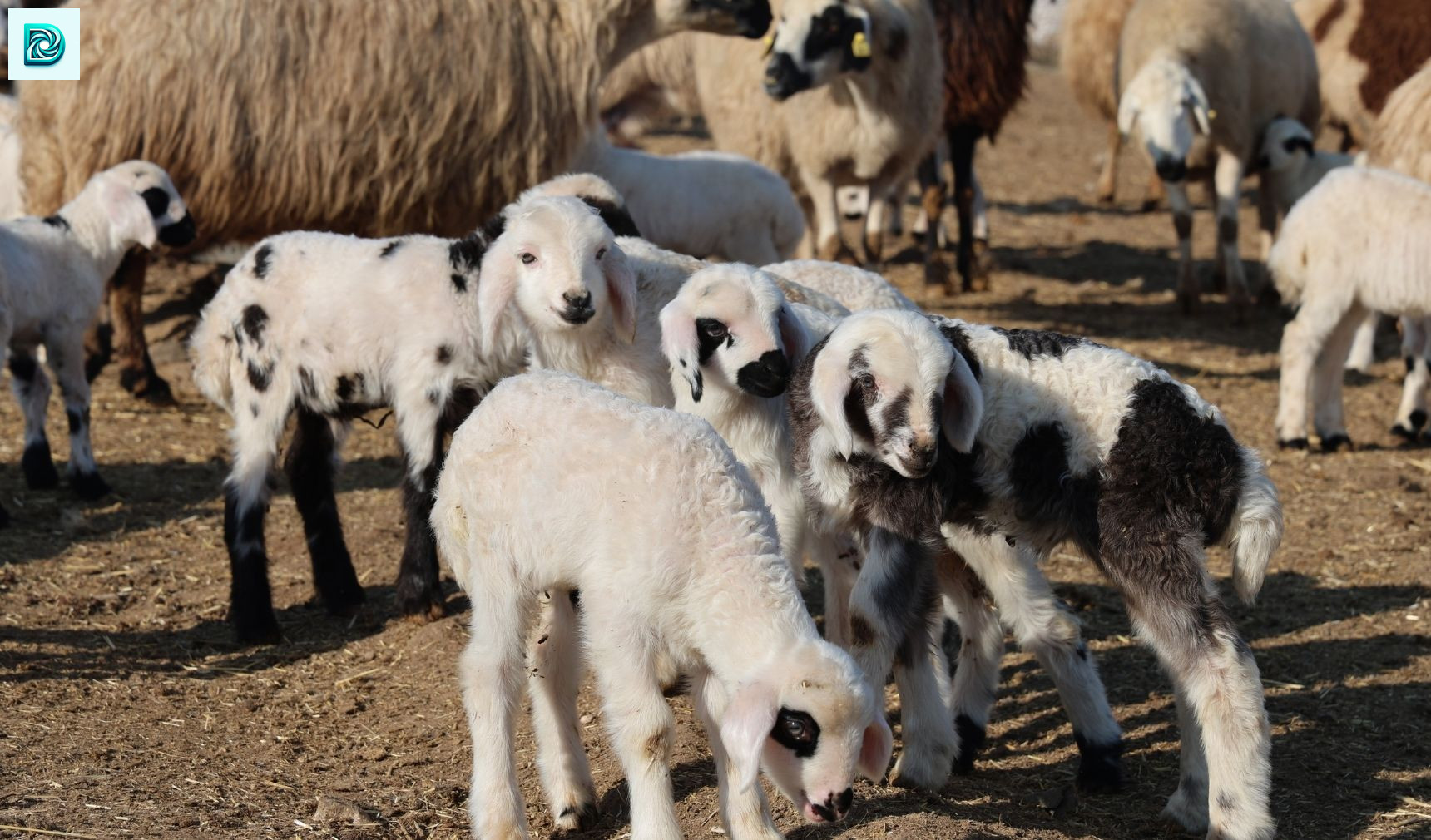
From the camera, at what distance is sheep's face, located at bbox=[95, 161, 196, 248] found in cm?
828

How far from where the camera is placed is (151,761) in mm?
5098

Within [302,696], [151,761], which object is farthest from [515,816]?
[302,696]

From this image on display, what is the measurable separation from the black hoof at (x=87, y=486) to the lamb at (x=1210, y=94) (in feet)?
27.3

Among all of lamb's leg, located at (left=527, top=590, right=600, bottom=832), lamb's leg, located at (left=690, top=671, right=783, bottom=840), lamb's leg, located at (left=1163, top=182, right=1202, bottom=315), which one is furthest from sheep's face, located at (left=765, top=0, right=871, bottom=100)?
lamb's leg, located at (left=690, top=671, right=783, bottom=840)

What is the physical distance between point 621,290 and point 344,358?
1299 millimetres

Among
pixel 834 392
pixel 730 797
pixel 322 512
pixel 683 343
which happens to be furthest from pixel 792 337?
pixel 322 512

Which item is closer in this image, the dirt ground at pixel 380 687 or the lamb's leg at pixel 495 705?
the lamb's leg at pixel 495 705

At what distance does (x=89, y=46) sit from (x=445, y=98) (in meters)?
2.00

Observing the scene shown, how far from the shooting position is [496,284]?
5.57m

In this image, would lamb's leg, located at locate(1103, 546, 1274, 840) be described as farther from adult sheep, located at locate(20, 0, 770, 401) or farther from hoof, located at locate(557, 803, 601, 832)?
adult sheep, located at locate(20, 0, 770, 401)

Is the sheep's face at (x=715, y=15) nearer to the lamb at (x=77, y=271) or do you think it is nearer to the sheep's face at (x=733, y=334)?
the lamb at (x=77, y=271)

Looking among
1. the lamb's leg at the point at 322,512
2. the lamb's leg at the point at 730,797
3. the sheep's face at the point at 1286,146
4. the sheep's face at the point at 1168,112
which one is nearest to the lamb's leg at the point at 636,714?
the lamb's leg at the point at 730,797

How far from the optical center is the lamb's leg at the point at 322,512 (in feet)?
22.1

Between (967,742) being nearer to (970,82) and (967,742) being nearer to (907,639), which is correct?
(907,639)
